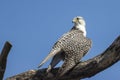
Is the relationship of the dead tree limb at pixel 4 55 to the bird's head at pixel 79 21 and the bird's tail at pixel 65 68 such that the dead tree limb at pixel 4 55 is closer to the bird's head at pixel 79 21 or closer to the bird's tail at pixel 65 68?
the bird's tail at pixel 65 68

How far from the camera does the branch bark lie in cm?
531

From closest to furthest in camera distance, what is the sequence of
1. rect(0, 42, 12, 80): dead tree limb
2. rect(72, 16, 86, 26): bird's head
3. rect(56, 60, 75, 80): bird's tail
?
rect(0, 42, 12, 80): dead tree limb → rect(56, 60, 75, 80): bird's tail → rect(72, 16, 86, 26): bird's head

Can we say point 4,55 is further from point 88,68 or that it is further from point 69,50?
point 69,50

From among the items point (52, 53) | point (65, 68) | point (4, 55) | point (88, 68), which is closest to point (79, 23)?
point (52, 53)

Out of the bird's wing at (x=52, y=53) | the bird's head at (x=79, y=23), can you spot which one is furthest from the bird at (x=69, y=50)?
the bird's head at (x=79, y=23)

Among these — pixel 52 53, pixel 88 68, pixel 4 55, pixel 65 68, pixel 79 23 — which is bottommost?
pixel 88 68

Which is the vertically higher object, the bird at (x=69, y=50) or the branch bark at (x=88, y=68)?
the bird at (x=69, y=50)

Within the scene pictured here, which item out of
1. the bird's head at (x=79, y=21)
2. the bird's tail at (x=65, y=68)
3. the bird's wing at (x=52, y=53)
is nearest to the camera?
the bird's tail at (x=65, y=68)

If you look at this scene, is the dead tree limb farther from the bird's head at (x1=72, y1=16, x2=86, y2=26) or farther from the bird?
the bird's head at (x1=72, y1=16, x2=86, y2=26)

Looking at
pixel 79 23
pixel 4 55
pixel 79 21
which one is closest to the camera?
pixel 4 55

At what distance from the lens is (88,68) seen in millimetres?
5727

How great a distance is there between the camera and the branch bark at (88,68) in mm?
5310

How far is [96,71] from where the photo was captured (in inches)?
221

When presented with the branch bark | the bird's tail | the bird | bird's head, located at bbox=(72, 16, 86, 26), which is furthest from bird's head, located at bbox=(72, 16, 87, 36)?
the branch bark
